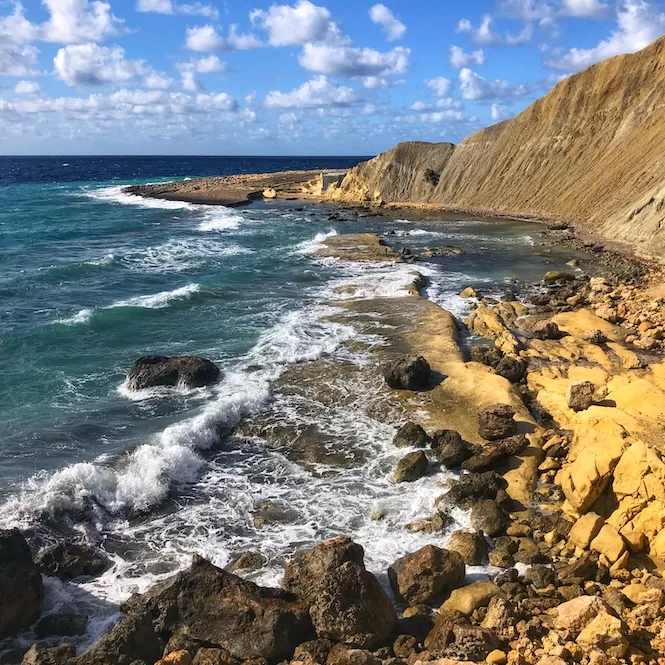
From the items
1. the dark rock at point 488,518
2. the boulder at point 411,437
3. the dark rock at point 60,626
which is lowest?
the dark rock at point 60,626

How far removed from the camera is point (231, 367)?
21969mm

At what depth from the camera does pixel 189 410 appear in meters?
18.7

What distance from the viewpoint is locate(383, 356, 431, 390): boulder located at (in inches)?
757

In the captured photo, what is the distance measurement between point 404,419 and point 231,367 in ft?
24.0

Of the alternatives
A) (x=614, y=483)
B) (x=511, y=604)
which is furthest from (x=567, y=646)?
(x=614, y=483)

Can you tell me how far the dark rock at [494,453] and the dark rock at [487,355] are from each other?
5930 mm

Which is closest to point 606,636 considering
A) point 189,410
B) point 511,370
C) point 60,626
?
point 60,626

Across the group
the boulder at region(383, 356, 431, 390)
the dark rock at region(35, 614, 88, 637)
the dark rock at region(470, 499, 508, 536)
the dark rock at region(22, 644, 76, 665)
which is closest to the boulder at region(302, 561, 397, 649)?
the dark rock at region(470, 499, 508, 536)

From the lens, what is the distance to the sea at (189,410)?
1288 cm

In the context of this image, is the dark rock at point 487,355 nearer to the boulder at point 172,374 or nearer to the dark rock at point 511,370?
the dark rock at point 511,370

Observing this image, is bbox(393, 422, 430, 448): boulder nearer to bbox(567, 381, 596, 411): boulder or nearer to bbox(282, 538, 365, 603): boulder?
bbox(567, 381, 596, 411): boulder

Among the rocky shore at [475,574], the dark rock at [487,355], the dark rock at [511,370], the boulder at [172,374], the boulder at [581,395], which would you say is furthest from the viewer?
the dark rock at [487,355]

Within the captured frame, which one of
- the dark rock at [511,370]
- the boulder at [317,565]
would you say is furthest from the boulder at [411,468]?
the dark rock at [511,370]

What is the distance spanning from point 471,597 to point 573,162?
53046 millimetres
